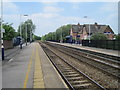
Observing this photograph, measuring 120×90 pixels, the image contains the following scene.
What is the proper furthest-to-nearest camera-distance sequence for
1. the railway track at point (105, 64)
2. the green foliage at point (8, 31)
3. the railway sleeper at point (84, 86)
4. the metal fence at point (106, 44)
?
the green foliage at point (8, 31), the metal fence at point (106, 44), the railway track at point (105, 64), the railway sleeper at point (84, 86)

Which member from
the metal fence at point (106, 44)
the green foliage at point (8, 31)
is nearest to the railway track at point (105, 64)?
the metal fence at point (106, 44)

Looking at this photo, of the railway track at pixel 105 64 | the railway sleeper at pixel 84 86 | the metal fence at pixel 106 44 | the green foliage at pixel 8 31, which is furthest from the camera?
the green foliage at pixel 8 31

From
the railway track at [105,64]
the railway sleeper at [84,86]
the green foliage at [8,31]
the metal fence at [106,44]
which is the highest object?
the green foliage at [8,31]

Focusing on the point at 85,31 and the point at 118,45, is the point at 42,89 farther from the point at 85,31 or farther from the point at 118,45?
the point at 85,31

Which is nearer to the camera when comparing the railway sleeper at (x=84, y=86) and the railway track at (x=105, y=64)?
the railway sleeper at (x=84, y=86)

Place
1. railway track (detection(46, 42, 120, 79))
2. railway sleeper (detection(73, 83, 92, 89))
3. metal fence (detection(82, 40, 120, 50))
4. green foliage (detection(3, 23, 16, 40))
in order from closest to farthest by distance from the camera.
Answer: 1. railway sleeper (detection(73, 83, 92, 89))
2. railway track (detection(46, 42, 120, 79))
3. metal fence (detection(82, 40, 120, 50))
4. green foliage (detection(3, 23, 16, 40))

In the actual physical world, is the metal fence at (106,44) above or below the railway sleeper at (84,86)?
above

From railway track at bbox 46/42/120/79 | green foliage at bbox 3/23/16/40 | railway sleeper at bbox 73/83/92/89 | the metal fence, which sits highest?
green foliage at bbox 3/23/16/40

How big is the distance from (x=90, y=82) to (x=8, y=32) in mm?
25233

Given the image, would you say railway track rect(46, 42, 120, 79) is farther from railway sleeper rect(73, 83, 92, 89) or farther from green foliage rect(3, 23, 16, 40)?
green foliage rect(3, 23, 16, 40)

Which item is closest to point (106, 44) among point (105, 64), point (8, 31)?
point (8, 31)

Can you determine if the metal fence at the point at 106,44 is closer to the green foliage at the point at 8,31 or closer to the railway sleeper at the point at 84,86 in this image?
the green foliage at the point at 8,31

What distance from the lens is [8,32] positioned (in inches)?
1218

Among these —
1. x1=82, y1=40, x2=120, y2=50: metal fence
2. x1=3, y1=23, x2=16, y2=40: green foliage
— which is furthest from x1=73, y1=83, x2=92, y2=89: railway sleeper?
x1=3, y1=23, x2=16, y2=40: green foliage
